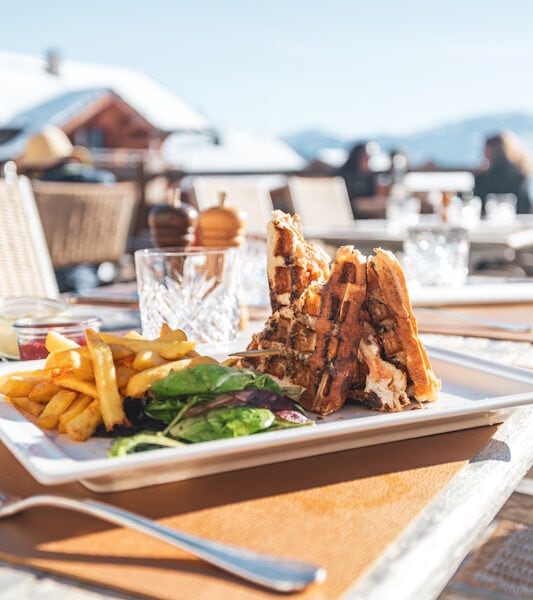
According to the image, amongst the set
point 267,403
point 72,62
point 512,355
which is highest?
point 72,62

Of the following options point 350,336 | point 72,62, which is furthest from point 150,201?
point 72,62

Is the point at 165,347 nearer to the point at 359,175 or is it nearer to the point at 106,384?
the point at 106,384

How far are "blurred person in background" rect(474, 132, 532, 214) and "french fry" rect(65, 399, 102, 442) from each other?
7.91 metres

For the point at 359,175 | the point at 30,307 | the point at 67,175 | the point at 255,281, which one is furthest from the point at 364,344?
the point at 359,175

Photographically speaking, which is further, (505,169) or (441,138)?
(441,138)

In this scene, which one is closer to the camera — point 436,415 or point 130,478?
point 130,478

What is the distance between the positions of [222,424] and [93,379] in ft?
0.59

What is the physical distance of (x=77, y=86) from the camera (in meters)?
31.7

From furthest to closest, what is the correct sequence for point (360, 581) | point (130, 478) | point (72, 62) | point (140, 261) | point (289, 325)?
1. point (72, 62)
2. point (140, 261)
3. point (289, 325)
4. point (130, 478)
5. point (360, 581)

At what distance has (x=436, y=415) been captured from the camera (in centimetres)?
89

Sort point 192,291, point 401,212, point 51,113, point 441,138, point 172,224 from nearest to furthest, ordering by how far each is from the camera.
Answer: point 192,291
point 172,224
point 401,212
point 51,113
point 441,138

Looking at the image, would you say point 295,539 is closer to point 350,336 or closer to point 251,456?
point 251,456

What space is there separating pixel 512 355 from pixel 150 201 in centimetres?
771

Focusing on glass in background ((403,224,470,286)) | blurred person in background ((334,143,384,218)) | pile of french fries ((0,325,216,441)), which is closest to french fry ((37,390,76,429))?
pile of french fries ((0,325,216,441))
